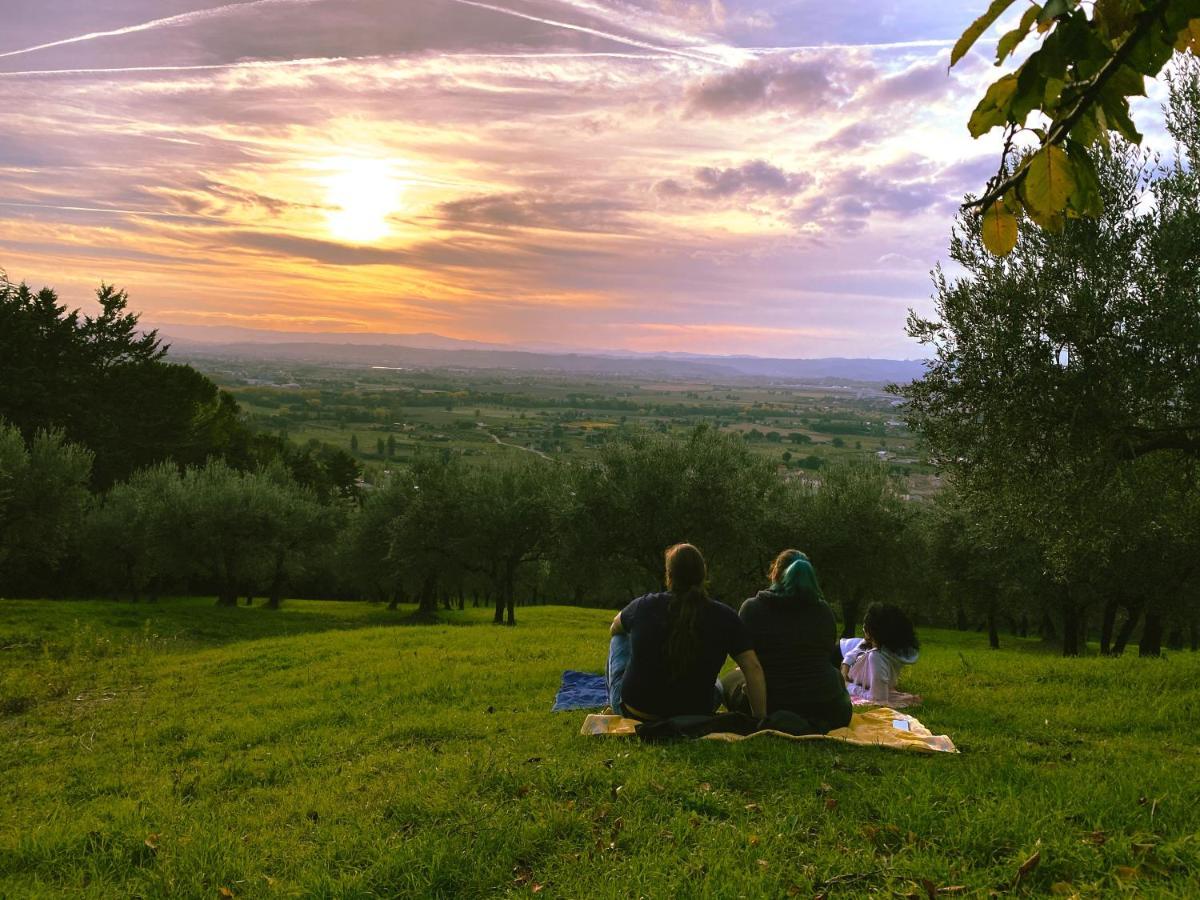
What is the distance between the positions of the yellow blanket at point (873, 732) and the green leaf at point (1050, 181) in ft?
20.8

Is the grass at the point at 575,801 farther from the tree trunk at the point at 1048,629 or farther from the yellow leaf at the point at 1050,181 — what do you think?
the tree trunk at the point at 1048,629

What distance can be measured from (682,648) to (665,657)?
24 cm

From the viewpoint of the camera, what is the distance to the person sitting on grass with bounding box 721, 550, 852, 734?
748 centimetres

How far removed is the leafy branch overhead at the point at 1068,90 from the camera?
167 centimetres

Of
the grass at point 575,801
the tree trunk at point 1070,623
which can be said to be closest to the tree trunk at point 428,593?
the grass at point 575,801

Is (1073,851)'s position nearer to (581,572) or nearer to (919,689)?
(919,689)

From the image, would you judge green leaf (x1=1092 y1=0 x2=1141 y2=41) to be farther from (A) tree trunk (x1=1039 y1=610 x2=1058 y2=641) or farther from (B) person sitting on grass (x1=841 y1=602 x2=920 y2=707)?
(A) tree trunk (x1=1039 y1=610 x2=1058 y2=641)

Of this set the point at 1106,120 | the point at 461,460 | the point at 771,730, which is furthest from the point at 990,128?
the point at 461,460

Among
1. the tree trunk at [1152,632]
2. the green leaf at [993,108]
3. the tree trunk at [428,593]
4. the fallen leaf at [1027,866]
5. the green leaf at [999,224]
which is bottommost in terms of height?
the tree trunk at [428,593]

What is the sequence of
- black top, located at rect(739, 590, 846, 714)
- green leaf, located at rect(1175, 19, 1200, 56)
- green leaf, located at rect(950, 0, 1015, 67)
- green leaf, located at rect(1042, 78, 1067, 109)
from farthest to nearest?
1. black top, located at rect(739, 590, 846, 714)
2. green leaf, located at rect(1175, 19, 1200, 56)
3. green leaf, located at rect(1042, 78, 1067, 109)
4. green leaf, located at rect(950, 0, 1015, 67)

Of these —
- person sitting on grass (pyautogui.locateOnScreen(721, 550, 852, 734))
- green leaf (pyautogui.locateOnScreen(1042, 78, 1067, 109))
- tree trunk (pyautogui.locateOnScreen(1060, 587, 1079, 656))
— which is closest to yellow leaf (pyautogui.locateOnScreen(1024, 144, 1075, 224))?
green leaf (pyautogui.locateOnScreen(1042, 78, 1067, 109))

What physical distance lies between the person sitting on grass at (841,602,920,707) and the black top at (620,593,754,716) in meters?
2.97

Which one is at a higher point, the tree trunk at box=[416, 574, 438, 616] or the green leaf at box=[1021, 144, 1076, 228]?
the green leaf at box=[1021, 144, 1076, 228]

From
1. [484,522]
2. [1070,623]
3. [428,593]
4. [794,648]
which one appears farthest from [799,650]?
[428,593]
